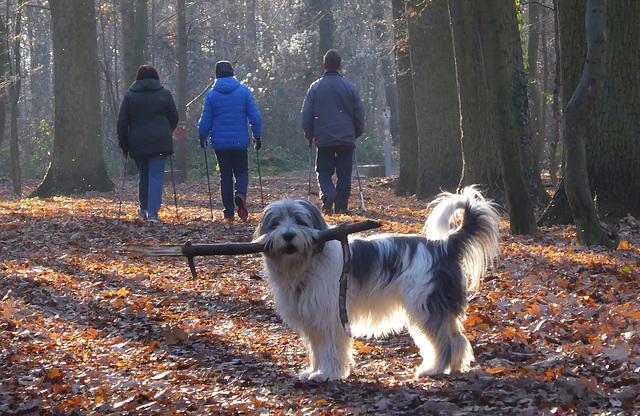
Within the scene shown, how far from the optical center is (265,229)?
17.2 feet

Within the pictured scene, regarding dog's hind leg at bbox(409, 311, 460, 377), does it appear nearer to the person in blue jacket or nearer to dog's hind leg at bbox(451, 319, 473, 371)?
dog's hind leg at bbox(451, 319, 473, 371)

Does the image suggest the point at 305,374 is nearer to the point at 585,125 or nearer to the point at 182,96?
the point at 585,125

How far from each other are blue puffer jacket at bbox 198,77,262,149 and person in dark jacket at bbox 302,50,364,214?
0.99 m

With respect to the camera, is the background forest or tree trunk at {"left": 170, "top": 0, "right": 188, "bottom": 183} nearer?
the background forest

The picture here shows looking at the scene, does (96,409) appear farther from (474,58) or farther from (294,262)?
(474,58)

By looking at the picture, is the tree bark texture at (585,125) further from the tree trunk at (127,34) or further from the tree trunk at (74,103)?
the tree trunk at (127,34)

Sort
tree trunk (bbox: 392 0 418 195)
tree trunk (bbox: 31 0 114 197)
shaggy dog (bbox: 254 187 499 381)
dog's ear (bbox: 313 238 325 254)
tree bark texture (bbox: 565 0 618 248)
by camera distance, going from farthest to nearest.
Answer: tree trunk (bbox: 31 0 114 197), tree trunk (bbox: 392 0 418 195), tree bark texture (bbox: 565 0 618 248), shaggy dog (bbox: 254 187 499 381), dog's ear (bbox: 313 238 325 254)

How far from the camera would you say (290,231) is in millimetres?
5016

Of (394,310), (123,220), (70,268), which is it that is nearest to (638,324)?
(394,310)

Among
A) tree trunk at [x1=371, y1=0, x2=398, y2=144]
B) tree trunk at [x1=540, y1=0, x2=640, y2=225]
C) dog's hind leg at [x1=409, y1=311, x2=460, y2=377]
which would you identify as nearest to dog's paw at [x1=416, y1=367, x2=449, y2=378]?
dog's hind leg at [x1=409, y1=311, x2=460, y2=377]

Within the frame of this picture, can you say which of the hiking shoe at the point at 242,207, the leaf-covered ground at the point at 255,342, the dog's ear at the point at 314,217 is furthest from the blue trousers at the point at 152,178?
the dog's ear at the point at 314,217

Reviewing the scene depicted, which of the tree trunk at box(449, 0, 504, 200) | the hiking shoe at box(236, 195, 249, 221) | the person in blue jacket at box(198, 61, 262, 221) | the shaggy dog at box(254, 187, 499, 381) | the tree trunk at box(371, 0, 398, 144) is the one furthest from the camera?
the tree trunk at box(371, 0, 398, 144)

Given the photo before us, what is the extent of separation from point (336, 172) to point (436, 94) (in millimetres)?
4367

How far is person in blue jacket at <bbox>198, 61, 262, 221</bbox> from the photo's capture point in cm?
1280
